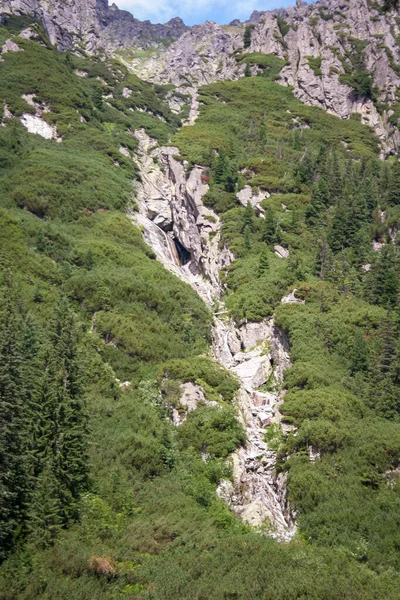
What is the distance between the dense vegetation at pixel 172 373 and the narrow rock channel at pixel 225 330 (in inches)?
55.2

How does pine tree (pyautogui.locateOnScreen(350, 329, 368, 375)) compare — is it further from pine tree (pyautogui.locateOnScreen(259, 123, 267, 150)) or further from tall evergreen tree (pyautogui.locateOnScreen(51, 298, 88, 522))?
Result: pine tree (pyautogui.locateOnScreen(259, 123, 267, 150))

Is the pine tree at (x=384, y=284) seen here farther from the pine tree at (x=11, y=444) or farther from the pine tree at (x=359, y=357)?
the pine tree at (x=11, y=444)

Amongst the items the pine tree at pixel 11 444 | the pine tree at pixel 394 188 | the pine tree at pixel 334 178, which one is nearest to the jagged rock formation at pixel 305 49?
the pine tree at pixel 394 188

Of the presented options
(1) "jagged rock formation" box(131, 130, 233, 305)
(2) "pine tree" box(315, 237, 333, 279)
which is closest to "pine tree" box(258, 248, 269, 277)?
(2) "pine tree" box(315, 237, 333, 279)

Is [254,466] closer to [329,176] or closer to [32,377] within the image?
[32,377]

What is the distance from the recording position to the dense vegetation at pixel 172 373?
17.8m

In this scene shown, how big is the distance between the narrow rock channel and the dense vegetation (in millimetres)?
1401

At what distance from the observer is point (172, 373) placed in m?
34.2

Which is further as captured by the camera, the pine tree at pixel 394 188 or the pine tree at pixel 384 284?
the pine tree at pixel 394 188

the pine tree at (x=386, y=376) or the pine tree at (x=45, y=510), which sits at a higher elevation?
the pine tree at (x=386, y=376)

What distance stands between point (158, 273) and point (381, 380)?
25075 mm

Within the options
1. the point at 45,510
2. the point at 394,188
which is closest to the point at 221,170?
the point at 394,188

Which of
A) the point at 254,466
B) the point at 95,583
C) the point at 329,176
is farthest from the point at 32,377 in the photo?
the point at 329,176

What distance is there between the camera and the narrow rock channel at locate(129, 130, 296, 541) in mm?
27672
